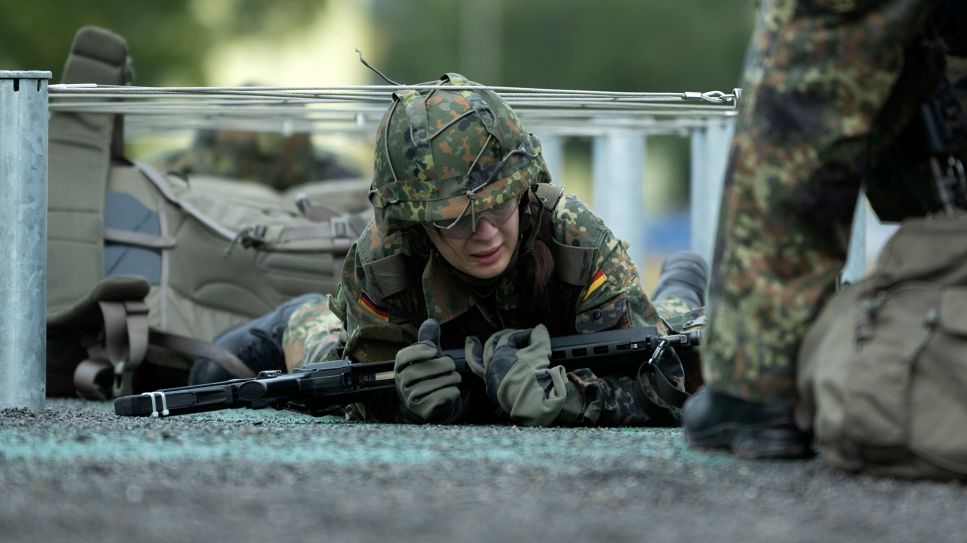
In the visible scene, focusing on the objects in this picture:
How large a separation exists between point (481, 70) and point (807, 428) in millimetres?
34922

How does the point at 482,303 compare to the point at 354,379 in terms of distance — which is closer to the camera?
the point at 354,379

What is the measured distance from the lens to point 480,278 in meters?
4.11

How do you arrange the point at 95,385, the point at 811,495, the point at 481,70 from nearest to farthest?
the point at 811,495, the point at 95,385, the point at 481,70

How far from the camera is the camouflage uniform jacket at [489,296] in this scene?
415cm

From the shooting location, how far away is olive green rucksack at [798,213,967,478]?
257 cm

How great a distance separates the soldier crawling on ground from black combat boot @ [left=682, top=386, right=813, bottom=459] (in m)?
0.88

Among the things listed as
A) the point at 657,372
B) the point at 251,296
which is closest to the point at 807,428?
the point at 657,372

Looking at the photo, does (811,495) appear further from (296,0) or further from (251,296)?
(296,0)

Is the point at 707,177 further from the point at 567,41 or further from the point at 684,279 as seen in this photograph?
the point at 567,41

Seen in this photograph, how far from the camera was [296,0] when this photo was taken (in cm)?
2098

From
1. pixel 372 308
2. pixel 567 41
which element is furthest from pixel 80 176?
pixel 567 41

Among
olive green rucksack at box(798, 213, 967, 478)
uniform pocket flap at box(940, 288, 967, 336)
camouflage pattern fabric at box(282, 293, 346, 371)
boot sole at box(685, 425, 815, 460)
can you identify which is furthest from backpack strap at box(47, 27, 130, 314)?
uniform pocket flap at box(940, 288, 967, 336)

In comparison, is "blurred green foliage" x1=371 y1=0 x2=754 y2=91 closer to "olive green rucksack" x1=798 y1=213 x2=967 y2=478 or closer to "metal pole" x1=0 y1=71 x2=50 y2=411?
"metal pole" x1=0 y1=71 x2=50 y2=411

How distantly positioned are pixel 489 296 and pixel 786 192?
1.58 metres
